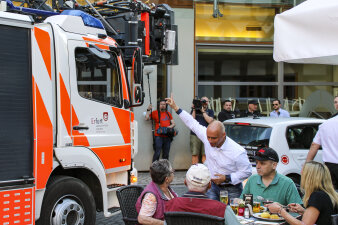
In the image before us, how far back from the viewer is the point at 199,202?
3.98 m

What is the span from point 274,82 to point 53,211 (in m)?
9.90

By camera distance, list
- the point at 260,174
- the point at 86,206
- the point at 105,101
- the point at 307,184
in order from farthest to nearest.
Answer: the point at 105,101 < the point at 86,206 < the point at 260,174 < the point at 307,184

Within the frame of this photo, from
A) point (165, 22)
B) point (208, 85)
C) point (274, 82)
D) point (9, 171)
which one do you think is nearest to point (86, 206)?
point (9, 171)

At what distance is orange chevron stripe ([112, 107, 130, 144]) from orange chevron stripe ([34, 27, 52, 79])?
1.34 m

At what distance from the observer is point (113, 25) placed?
8.39 metres

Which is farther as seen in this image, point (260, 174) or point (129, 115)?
point (129, 115)

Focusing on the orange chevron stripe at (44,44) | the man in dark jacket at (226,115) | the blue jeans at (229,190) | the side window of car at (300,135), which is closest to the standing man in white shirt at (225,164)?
the blue jeans at (229,190)

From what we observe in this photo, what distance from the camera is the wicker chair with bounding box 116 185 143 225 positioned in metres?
5.21

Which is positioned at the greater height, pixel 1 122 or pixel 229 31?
pixel 229 31

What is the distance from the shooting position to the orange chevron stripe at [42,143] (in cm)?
591

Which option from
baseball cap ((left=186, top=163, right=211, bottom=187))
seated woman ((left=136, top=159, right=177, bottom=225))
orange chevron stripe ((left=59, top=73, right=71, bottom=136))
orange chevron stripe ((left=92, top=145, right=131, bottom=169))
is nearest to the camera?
baseball cap ((left=186, top=163, right=211, bottom=187))

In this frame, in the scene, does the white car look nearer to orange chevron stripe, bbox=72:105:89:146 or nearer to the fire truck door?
the fire truck door

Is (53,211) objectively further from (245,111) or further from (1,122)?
(245,111)

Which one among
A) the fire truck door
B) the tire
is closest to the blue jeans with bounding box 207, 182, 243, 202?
the tire
